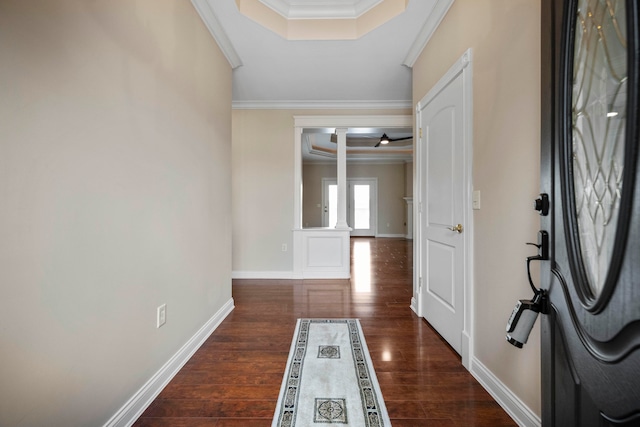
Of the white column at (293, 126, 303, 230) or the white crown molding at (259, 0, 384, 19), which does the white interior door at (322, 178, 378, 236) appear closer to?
the white column at (293, 126, 303, 230)

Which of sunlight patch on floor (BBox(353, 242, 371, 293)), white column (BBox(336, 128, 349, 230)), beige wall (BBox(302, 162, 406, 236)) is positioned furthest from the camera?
beige wall (BBox(302, 162, 406, 236))

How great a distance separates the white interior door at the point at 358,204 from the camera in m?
9.75

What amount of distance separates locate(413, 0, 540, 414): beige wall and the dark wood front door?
505 millimetres

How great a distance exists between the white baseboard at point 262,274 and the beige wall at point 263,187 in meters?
0.04

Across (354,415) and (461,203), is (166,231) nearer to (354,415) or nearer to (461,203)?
(354,415)

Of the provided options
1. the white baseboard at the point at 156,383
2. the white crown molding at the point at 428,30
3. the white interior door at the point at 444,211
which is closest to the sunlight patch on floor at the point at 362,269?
the white interior door at the point at 444,211

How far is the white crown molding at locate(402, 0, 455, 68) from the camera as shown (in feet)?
6.93

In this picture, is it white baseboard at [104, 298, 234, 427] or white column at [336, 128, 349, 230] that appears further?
white column at [336, 128, 349, 230]

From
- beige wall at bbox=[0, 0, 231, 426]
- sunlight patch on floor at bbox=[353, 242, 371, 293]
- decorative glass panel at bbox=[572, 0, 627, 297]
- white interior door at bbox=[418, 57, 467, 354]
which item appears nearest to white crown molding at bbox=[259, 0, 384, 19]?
beige wall at bbox=[0, 0, 231, 426]

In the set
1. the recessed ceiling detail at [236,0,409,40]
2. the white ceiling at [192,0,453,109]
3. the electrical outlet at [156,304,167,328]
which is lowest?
the electrical outlet at [156,304,167,328]

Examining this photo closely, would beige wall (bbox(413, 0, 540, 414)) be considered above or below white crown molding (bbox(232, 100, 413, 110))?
below

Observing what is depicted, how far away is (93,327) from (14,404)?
32 cm

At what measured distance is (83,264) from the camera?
3.69 feet

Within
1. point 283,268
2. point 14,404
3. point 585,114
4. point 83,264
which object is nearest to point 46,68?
point 83,264
